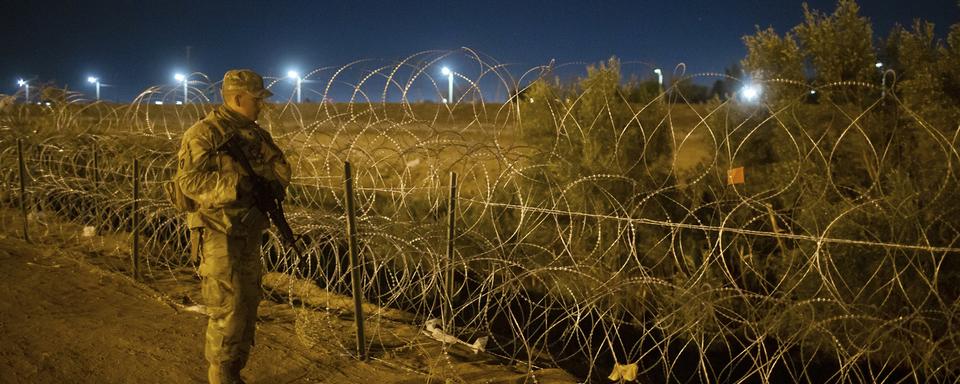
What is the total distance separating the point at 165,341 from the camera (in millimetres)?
4664

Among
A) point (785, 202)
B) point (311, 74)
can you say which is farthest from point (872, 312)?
point (311, 74)

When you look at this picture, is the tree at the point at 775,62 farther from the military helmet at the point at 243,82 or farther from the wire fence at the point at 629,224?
the military helmet at the point at 243,82

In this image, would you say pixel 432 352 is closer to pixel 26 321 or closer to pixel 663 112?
pixel 26 321

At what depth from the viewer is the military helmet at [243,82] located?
353cm

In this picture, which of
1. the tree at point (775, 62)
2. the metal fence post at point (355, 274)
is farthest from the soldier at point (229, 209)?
the tree at point (775, 62)

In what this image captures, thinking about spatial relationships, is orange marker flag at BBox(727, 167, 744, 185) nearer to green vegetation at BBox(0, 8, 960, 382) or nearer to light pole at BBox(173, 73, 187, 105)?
green vegetation at BBox(0, 8, 960, 382)

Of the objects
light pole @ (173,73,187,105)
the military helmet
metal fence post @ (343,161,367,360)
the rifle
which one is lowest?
metal fence post @ (343,161,367,360)

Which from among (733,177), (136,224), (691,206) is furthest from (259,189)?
(691,206)

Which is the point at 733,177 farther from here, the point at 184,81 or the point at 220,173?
the point at 184,81

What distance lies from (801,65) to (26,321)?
6615 mm

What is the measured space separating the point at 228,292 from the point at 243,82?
0.96m

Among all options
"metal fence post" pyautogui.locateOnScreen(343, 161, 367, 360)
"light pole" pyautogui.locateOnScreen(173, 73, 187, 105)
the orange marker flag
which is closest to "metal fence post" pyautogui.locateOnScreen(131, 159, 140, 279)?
"light pole" pyautogui.locateOnScreen(173, 73, 187, 105)

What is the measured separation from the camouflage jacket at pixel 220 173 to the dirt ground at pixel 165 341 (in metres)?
1.05

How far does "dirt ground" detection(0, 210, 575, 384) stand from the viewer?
4.20m
